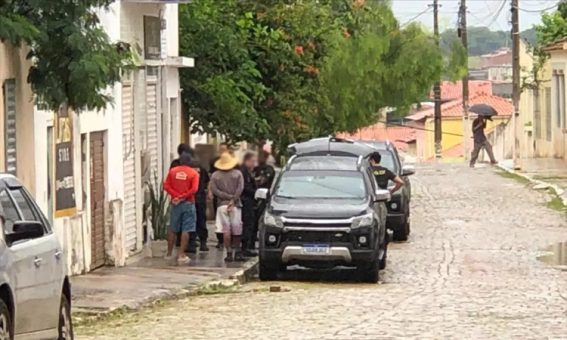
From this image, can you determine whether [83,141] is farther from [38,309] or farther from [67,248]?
[38,309]

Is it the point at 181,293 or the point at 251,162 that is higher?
the point at 251,162

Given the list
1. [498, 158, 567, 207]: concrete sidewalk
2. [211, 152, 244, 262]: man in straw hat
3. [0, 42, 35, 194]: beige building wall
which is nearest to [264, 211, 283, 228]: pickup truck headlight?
[211, 152, 244, 262]: man in straw hat

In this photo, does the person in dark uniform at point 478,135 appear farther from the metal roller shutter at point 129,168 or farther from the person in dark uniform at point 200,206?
the metal roller shutter at point 129,168

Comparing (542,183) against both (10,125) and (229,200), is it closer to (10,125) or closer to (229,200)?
(229,200)

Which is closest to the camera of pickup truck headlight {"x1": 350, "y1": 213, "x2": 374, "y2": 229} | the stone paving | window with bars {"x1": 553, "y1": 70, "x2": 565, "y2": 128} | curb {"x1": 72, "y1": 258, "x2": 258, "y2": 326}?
the stone paving

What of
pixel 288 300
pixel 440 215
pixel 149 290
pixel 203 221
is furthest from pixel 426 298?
pixel 440 215

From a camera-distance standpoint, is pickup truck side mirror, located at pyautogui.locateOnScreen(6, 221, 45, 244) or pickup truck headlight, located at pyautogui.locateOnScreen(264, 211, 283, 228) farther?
pickup truck headlight, located at pyautogui.locateOnScreen(264, 211, 283, 228)

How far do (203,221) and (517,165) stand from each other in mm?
24233

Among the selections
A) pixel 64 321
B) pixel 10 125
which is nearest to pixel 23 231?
pixel 64 321

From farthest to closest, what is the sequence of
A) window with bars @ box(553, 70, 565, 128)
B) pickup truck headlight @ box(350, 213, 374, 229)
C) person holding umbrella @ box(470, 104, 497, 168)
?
window with bars @ box(553, 70, 565, 128)
person holding umbrella @ box(470, 104, 497, 168)
pickup truck headlight @ box(350, 213, 374, 229)

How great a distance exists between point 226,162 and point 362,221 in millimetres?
2639

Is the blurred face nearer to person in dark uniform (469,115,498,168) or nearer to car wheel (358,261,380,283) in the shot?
car wheel (358,261,380,283)

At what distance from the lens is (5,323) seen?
428 inches

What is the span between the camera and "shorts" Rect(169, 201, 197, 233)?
2281cm
